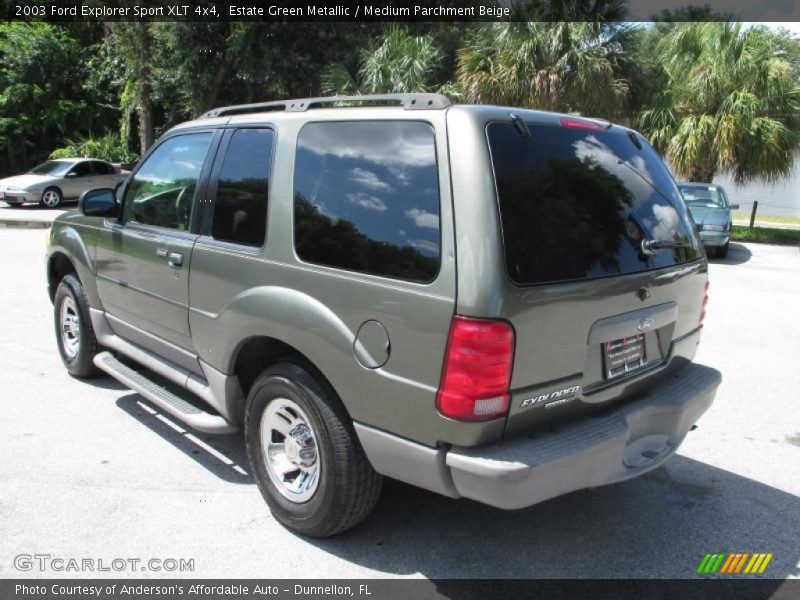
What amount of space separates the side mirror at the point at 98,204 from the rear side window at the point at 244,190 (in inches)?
51.3

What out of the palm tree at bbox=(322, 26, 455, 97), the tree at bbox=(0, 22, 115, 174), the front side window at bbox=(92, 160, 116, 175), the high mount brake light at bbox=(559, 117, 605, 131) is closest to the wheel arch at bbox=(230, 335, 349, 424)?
the high mount brake light at bbox=(559, 117, 605, 131)

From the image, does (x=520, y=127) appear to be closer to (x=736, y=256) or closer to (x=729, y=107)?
(x=736, y=256)

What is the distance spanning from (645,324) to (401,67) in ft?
48.0

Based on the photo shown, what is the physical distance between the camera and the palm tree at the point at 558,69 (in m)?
14.8

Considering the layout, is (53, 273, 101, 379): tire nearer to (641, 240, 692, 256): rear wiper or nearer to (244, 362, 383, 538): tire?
(244, 362, 383, 538): tire

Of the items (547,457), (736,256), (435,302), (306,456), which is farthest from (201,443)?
(736,256)

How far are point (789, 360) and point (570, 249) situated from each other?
4.69 metres

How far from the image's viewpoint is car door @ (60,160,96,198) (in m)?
19.6

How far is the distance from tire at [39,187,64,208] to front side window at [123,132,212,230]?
55.6ft

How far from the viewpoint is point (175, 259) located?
3719mm

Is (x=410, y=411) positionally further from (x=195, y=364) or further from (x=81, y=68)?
(x=81, y=68)

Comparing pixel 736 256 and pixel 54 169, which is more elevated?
pixel 54 169

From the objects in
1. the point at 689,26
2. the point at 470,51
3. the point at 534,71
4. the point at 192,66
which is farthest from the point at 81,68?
the point at 689,26

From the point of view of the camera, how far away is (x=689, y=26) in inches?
691
